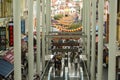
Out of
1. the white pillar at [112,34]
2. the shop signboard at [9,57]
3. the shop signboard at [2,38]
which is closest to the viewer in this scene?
the white pillar at [112,34]

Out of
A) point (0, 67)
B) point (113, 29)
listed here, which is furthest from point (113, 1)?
point (0, 67)

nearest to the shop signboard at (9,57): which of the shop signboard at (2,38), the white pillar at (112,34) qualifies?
the shop signboard at (2,38)

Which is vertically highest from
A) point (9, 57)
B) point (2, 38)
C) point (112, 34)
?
point (112, 34)

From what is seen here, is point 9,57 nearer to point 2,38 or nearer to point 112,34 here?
point 2,38

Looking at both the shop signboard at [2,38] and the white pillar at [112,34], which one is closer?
the white pillar at [112,34]

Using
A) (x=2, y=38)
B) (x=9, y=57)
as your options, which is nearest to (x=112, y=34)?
(x=9, y=57)

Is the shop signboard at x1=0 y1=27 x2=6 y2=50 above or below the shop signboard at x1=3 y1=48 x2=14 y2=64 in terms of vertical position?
above

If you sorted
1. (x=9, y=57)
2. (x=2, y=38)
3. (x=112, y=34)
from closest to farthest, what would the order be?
(x=112, y=34) < (x=9, y=57) < (x=2, y=38)

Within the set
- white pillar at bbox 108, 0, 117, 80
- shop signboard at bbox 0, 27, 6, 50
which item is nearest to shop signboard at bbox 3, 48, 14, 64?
shop signboard at bbox 0, 27, 6, 50

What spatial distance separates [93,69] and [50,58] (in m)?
8.20

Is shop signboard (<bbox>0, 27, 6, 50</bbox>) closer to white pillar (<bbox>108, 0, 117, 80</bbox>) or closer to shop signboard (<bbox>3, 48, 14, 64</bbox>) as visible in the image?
shop signboard (<bbox>3, 48, 14, 64</bbox>)

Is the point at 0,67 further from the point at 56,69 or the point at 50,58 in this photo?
the point at 50,58

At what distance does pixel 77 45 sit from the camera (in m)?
47.6

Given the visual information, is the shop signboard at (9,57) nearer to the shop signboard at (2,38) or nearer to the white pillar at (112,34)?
the shop signboard at (2,38)
